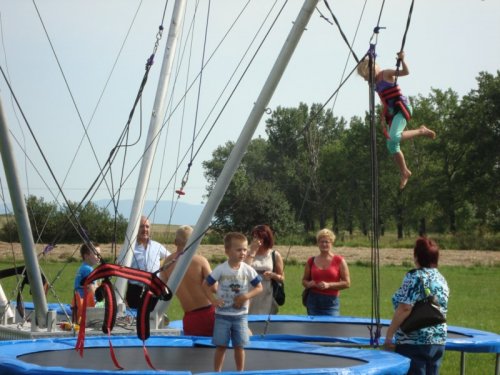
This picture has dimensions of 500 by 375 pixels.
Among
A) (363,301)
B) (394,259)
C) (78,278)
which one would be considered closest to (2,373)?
(78,278)

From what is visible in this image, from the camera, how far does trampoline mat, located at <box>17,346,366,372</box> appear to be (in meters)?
5.77

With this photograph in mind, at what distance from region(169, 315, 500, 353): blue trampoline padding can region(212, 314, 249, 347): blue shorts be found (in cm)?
121

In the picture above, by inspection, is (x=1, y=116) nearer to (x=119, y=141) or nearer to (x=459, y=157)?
(x=119, y=141)

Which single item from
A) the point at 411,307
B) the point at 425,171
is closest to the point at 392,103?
the point at 411,307

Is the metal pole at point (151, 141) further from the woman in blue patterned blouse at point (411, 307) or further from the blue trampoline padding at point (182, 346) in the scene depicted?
the woman in blue patterned blouse at point (411, 307)

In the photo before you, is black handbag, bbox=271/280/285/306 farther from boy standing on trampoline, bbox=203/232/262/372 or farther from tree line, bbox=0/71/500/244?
tree line, bbox=0/71/500/244

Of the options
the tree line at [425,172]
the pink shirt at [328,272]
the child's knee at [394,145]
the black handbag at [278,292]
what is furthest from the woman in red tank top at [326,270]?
the tree line at [425,172]

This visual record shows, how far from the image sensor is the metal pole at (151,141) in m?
7.82

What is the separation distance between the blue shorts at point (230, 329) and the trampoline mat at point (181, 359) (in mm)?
238

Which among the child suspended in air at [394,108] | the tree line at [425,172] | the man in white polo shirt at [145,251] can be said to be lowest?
the man in white polo shirt at [145,251]

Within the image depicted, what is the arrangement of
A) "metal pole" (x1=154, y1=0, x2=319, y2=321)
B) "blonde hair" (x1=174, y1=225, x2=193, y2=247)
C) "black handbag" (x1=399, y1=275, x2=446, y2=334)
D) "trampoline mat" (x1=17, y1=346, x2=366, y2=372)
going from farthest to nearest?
"blonde hair" (x1=174, y1=225, x2=193, y2=247)
"metal pole" (x1=154, y1=0, x2=319, y2=321)
"trampoline mat" (x1=17, y1=346, x2=366, y2=372)
"black handbag" (x1=399, y1=275, x2=446, y2=334)

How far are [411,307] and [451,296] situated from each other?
13.7 metres

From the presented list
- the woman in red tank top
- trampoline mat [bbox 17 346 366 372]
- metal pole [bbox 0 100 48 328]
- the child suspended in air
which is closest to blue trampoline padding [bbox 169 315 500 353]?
the woman in red tank top

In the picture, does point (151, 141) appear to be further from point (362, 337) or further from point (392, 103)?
point (392, 103)
